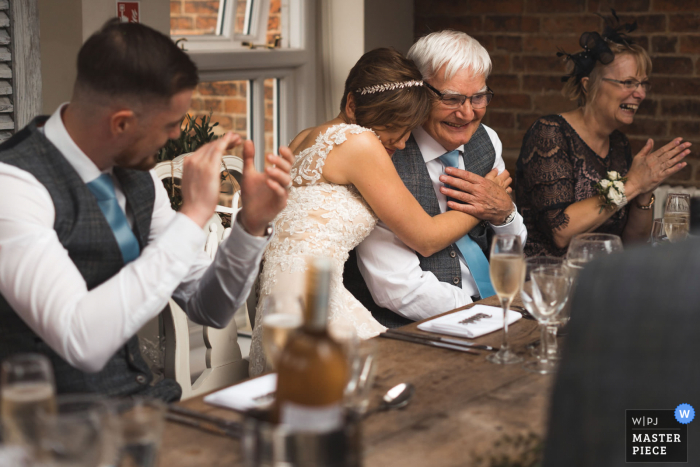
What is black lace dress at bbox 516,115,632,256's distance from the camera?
9.25 ft

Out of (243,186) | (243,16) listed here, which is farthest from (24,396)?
(243,16)

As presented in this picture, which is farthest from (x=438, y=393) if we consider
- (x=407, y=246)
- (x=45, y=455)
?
(x=407, y=246)

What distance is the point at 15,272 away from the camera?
1.28 metres

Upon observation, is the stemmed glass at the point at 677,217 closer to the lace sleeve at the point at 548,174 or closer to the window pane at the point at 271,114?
the lace sleeve at the point at 548,174

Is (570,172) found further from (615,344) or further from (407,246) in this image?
(615,344)

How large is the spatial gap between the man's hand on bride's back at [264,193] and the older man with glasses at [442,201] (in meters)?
0.74

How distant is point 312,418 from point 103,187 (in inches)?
35.4

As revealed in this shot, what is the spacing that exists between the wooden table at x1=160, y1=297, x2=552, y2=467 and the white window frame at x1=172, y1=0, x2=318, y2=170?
2413 millimetres

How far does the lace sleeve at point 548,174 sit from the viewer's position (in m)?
2.81

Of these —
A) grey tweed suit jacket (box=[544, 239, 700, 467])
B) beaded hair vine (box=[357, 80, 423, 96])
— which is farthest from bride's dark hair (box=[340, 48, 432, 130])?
grey tweed suit jacket (box=[544, 239, 700, 467])

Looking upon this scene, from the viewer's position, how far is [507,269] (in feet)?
4.52

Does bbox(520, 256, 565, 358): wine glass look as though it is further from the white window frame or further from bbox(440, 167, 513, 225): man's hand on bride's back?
the white window frame

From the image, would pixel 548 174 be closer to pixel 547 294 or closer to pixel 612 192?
pixel 612 192

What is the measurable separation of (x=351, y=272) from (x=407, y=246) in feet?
0.77
